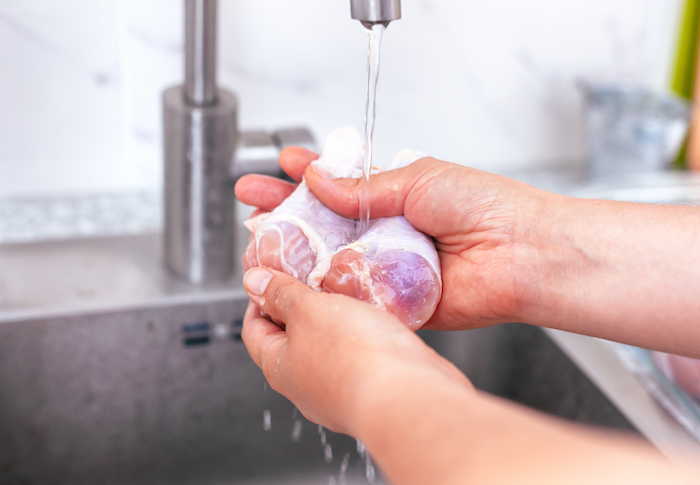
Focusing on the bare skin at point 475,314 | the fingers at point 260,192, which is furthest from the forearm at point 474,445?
the fingers at point 260,192

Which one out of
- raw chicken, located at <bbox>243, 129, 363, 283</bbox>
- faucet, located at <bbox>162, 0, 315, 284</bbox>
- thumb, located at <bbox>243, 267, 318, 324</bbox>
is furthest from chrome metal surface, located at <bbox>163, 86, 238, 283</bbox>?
thumb, located at <bbox>243, 267, 318, 324</bbox>

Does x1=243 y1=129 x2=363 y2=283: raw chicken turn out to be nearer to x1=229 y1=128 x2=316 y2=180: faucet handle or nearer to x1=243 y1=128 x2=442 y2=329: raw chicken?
x1=243 y1=128 x2=442 y2=329: raw chicken

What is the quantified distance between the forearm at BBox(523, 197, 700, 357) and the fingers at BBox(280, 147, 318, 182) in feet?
0.93

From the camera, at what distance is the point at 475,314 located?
64cm

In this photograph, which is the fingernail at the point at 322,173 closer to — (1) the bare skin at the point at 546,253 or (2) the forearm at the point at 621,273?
(1) the bare skin at the point at 546,253

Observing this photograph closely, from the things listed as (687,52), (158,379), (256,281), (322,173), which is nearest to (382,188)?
(322,173)

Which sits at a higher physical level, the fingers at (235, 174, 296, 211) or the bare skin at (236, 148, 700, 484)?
the fingers at (235, 174, 296, 211)

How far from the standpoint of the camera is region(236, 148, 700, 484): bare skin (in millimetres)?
322

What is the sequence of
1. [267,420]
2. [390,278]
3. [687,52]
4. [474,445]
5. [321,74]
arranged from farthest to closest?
[687,52], [321,74], [267,420], [390,278], [474,445]

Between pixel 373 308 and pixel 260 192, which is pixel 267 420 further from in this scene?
pixel 373 308

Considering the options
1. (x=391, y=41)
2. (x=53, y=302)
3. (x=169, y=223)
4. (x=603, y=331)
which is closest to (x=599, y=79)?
(x=391, y=41)

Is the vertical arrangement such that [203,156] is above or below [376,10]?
below

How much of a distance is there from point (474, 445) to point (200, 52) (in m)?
0.59

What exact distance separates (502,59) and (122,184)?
2.27ft
